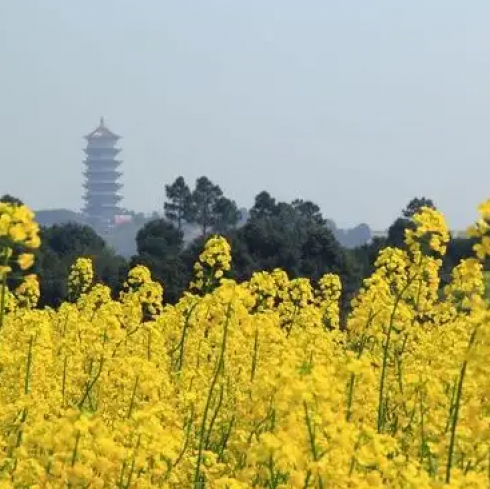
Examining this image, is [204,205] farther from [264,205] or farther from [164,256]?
[164,256]

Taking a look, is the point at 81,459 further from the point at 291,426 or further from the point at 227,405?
the point at 227,405

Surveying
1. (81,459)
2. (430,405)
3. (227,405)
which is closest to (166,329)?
(227,405)

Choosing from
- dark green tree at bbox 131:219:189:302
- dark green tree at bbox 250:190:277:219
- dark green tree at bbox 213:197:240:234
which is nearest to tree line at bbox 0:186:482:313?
dark green tree at bbox 131:219:189:302

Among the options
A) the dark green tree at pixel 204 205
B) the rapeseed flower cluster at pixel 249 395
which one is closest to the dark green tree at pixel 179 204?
the dark green tree at pixel 204 205

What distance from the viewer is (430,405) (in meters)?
6.19

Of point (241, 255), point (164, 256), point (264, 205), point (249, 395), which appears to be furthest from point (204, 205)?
point (249, 395)

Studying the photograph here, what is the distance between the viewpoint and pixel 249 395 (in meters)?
7.57

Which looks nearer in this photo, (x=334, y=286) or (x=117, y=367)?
(x=117, y=367)

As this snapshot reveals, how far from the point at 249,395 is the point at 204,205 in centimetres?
6381

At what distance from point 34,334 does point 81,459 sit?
8.62 feet

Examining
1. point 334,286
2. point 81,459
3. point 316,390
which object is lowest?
point 81,459

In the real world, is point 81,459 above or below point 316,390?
below

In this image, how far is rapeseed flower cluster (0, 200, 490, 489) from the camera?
14.2 ft

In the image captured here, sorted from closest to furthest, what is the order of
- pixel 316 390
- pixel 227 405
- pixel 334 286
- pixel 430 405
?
pixel 316 390
pixel 430 405
pixel 227 405
pixel 334 286
